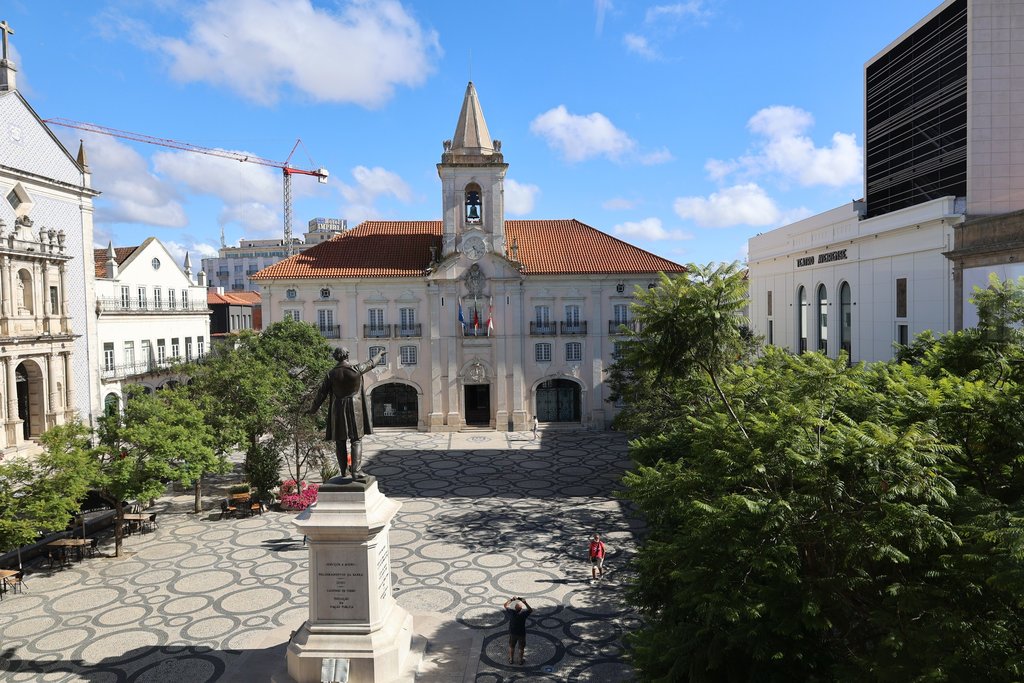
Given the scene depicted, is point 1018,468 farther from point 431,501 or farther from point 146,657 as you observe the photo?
point 431,501

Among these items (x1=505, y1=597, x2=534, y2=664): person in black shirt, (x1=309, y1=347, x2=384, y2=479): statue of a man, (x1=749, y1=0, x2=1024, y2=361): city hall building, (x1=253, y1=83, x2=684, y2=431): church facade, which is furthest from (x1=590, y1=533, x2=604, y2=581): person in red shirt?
(x1=253, y1=83, x2=684, y2=431): church facade

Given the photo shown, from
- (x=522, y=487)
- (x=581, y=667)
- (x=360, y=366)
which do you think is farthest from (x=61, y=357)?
(x=581, y=667)

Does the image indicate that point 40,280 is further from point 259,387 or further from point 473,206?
point 473,206

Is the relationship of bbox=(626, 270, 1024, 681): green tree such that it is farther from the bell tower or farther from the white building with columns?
the white building with columns

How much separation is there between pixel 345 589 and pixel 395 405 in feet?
102

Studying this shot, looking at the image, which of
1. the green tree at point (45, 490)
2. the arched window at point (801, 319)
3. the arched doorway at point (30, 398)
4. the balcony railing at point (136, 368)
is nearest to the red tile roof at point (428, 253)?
the balcony railing at point (136, 368)

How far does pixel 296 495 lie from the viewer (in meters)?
25.3

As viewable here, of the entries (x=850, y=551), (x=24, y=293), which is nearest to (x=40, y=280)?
(x=24, y=293)

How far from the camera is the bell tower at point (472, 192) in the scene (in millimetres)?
40062

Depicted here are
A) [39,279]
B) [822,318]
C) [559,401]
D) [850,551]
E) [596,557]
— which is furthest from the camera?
[822,318]

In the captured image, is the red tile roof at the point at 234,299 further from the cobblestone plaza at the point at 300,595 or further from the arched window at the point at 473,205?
the cobblestone plaza at the point at 300,595

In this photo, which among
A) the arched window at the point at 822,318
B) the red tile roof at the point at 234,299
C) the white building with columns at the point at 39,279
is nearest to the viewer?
the white building with columns at the point at 39,279

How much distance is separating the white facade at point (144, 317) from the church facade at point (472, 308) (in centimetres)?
824

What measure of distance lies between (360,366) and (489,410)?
30.1 metres
